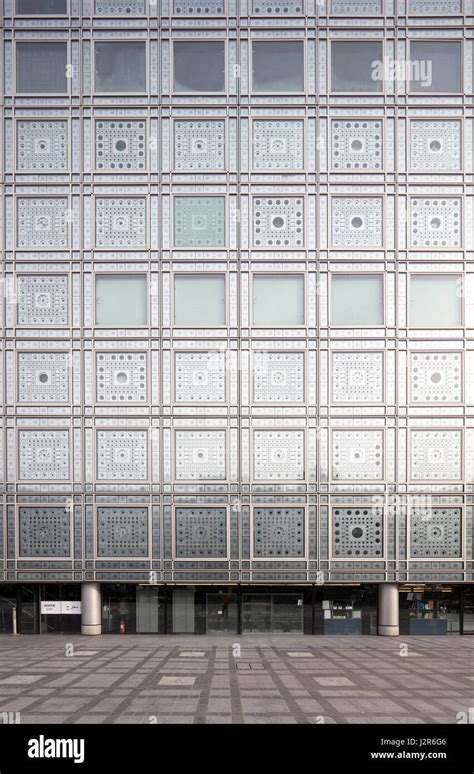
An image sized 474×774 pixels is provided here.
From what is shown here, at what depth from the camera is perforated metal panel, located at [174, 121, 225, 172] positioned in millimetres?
27141

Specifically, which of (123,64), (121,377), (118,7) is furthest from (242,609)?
(118,7)

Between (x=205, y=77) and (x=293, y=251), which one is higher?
(x=205, y=77)

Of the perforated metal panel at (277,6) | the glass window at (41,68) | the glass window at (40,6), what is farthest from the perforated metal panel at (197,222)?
the glass window at (40,6)

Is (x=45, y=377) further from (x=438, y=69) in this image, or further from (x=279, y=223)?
(x=438, y=69)

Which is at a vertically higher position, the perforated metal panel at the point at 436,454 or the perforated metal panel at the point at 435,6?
the perforated metal panel at the point at 435,6

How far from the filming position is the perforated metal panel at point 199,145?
27141mm

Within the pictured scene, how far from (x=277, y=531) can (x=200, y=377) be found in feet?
27.4

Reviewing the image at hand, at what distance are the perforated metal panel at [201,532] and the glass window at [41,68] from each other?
22202 mm

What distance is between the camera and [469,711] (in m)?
16.3

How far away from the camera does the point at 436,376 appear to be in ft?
87.8

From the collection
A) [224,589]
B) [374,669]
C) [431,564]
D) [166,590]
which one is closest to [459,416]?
[431,564]

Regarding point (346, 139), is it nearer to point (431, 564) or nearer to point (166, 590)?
point (431, 564)

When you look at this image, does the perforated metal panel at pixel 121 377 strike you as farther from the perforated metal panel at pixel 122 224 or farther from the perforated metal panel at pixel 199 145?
the perforated metal panel at pixel 199 145

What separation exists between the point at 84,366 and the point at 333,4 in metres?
22.0
